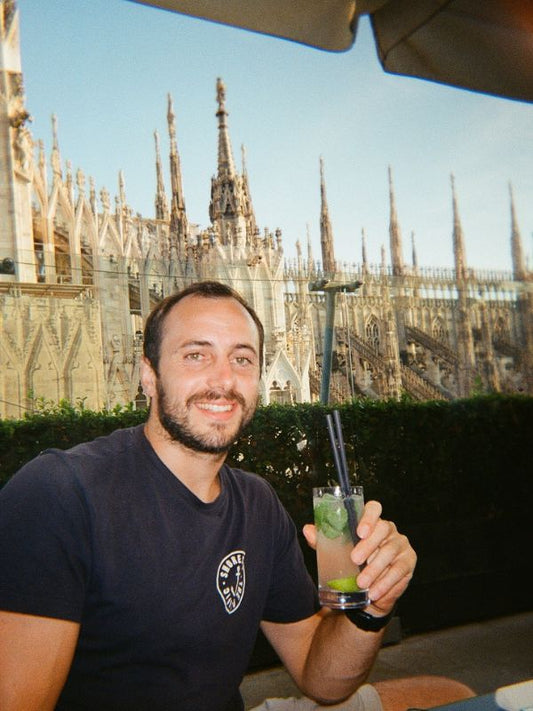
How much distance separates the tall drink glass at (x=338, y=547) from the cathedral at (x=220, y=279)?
3583 millimetres

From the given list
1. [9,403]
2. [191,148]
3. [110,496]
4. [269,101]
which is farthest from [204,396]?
[269,101]

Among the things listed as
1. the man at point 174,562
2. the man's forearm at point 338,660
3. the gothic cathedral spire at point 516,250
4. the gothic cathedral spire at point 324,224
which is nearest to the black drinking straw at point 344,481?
the man at point 174,562

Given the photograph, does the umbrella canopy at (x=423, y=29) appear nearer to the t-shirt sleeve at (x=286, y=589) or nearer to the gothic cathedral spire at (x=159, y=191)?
the t-shirt sleeve at (x=286, y=589)

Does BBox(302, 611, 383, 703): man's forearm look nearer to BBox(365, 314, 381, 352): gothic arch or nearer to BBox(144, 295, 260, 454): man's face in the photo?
BBox(144, 295, 260, 454): man's face

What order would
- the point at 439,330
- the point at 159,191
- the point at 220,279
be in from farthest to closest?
the point at 439,330 → the point at 220,279 → the point at 159,191

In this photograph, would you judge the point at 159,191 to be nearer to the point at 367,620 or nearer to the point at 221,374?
the point at 221,374

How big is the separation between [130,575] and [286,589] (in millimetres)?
554

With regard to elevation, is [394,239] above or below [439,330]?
above

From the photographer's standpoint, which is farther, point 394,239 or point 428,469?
point 394,239

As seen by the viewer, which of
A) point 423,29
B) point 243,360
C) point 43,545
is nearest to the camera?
point 43,545

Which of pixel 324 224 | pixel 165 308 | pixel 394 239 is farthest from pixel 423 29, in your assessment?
pixel 394 239

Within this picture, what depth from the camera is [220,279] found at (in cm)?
557

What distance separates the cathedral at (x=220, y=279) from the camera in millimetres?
4859

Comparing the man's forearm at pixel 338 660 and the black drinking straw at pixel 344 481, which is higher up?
the black drinking straw at pixel 344 481
